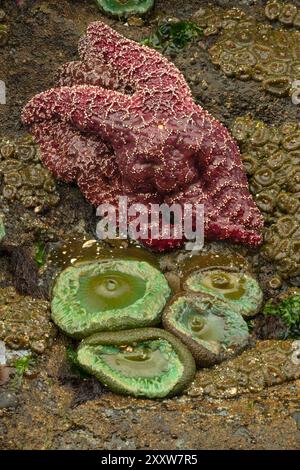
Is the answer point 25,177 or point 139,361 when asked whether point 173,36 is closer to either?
point 25,177

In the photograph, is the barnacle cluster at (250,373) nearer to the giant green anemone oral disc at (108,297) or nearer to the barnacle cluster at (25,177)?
the giant green anemone oral disc at (108,297)

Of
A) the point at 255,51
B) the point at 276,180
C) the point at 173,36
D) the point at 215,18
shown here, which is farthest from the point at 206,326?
A: the point at 215,18

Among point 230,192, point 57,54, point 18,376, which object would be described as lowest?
point 18,376

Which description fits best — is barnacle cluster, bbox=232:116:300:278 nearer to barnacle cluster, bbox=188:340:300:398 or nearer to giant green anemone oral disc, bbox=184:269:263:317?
giant green anemone oral disc, bbox=184:269:263:317

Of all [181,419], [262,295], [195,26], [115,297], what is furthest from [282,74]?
[181,419]

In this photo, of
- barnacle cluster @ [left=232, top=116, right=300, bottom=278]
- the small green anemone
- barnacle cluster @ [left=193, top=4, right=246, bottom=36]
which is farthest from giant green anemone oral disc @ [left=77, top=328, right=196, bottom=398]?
the small green anemone

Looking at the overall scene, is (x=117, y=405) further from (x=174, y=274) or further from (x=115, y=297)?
(x=174, y=274)
